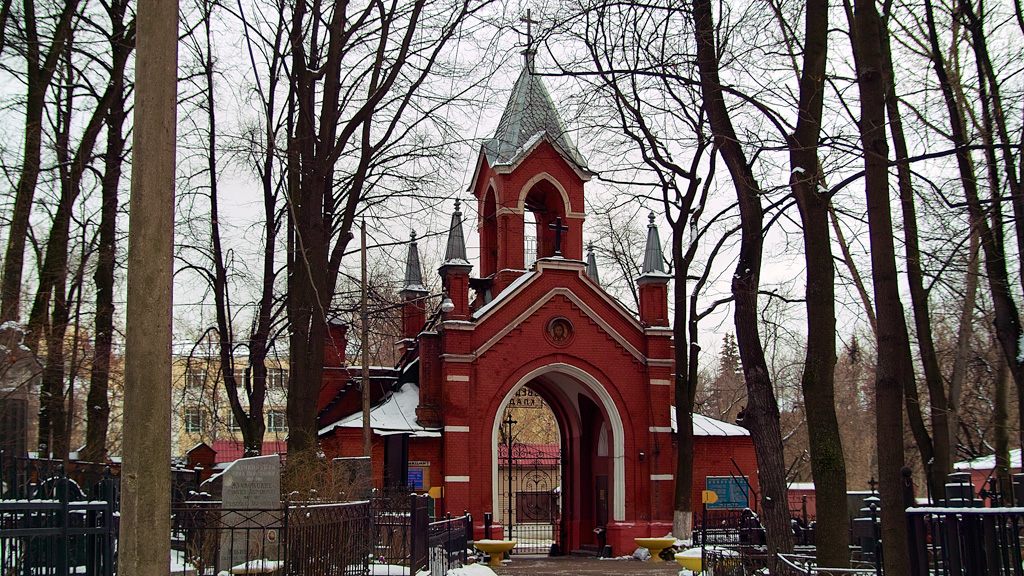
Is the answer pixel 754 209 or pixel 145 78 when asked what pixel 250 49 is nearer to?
pixel 754 209

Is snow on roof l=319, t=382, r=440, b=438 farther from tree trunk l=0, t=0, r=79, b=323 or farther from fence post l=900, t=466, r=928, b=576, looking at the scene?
fence post l=900, t=466, r=928, b=576

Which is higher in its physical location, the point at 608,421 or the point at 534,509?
the point at 608,421

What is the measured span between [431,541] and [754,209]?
728cm

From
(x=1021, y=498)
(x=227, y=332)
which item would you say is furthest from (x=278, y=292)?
(x=1021, y=498)

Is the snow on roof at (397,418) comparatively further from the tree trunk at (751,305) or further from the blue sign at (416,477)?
the tree trunk at (751,305)

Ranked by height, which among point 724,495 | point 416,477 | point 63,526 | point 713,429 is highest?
point 713,429

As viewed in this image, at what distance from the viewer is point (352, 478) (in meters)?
18.0

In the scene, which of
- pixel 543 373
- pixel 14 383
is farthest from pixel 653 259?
pixel 14 383

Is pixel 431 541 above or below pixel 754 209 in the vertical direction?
below

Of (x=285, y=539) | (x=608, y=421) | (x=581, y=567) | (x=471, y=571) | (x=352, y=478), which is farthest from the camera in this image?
(x=608, y=421)

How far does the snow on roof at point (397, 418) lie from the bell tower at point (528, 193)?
4.21m

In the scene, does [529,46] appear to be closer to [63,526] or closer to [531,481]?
[63,526]

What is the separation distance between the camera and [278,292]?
24.6 meters

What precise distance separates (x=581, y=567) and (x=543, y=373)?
6755 millimetres
